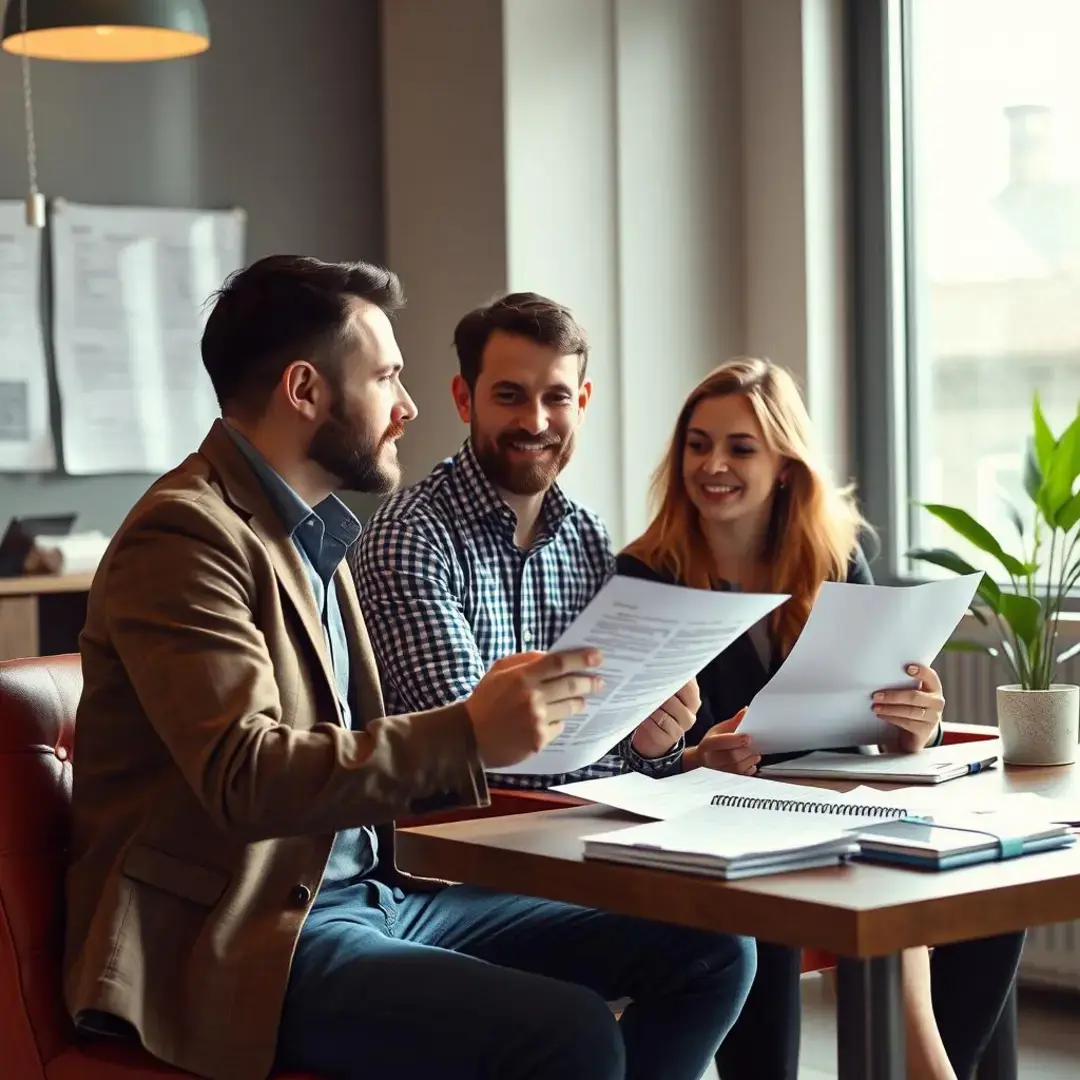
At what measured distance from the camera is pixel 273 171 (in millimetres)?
4227

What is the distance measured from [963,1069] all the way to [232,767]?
3.71 ft

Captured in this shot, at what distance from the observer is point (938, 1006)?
2291mm

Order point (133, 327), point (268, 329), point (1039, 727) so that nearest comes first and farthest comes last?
1. point (268, 329)
2. point (1039, 727)
3. point (133, 327)

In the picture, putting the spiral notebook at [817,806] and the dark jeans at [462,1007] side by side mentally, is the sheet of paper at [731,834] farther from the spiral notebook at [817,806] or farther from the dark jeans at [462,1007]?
the dark jeans at [462,1007]

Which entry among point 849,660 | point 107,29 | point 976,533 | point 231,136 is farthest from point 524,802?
point 231,136

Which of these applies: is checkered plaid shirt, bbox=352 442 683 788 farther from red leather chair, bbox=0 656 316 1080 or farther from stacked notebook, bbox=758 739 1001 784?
red leather chair, bbox=0 656 316 1080

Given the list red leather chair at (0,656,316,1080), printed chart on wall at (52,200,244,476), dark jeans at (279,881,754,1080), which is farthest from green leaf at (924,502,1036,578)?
printed chart on wall at (52,200,244,476)

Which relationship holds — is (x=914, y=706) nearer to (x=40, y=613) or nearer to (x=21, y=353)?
(x=40, y=613)

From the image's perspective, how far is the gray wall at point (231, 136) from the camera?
3.90m

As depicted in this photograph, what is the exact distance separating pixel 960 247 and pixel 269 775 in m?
2.88

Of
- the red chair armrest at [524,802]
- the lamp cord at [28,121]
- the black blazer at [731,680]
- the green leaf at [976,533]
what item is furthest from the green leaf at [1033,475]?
the lamp cord at [28,121]

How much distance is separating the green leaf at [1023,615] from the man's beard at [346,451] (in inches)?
35.5

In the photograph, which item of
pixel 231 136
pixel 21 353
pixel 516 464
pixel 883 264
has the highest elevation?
pixel 231 136

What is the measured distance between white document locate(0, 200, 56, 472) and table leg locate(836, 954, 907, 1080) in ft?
8.72
